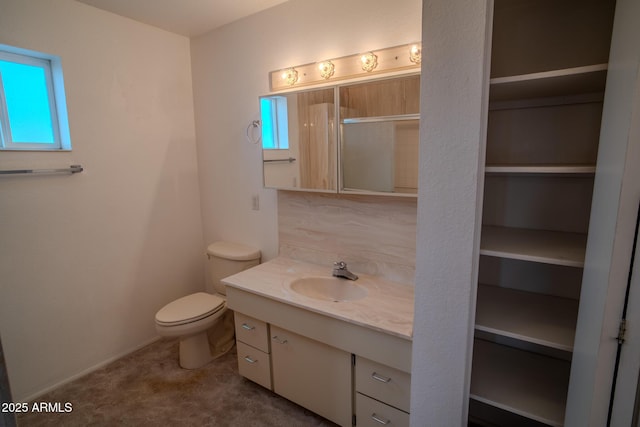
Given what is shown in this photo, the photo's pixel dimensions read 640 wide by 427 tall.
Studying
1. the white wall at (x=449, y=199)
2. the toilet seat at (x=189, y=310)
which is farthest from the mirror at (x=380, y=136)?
the toilet seat at (x=189, y=310)

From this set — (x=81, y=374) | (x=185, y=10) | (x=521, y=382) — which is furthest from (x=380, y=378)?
(x=185, y=10)

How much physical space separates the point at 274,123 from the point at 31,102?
1.51m

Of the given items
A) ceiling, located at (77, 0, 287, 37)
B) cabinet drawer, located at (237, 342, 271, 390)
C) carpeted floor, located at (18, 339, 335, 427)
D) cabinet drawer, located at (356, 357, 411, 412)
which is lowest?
carpeted floor, located at (18, 339, 335, 427)

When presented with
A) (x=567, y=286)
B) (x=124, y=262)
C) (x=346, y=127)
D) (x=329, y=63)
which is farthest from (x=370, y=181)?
(x=124, y=262)

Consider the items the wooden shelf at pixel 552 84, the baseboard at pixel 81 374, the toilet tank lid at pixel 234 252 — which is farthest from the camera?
the toilet tank lid at pixel 234 252

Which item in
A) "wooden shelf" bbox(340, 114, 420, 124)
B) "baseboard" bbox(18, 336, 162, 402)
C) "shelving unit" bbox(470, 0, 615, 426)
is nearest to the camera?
"shelving unit" bbox(470, 0, 615, 426)

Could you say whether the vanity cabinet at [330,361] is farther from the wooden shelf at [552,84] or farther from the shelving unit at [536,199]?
the wooden shelf at [552,84]

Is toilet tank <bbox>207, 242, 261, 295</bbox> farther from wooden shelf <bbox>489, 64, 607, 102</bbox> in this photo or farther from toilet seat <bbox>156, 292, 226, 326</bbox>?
wooden shelf <bbox>489, 64, 607, 102</bbox>

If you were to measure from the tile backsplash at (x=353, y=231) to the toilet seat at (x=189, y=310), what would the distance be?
618 millimetres

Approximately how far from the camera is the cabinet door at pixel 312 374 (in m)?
1.64

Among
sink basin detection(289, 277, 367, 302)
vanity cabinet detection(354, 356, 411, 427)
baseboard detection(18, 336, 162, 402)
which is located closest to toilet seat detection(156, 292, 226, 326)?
baseboard detection(18, 336, 162, 402)

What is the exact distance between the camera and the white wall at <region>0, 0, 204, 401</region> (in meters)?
1.94

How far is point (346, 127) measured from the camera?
1.83m

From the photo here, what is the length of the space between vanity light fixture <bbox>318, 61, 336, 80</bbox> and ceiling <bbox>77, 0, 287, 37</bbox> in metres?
0.54
